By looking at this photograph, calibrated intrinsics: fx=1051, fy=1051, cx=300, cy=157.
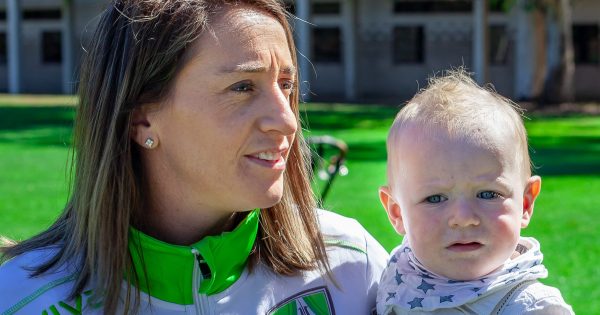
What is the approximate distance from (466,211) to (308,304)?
1.43 feet

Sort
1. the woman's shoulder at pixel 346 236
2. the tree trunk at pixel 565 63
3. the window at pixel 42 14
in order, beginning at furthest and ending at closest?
the window at pixel 42 14 → the tree trunk at pixel 565 63 → the woman's shoulder at pixel 346 236

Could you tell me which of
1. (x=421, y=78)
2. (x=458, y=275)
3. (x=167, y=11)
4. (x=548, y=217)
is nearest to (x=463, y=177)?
(x=458, y=275)

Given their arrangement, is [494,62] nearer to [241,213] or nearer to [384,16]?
[384,16]

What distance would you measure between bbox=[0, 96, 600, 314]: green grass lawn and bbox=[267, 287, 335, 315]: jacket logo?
2.30 feet

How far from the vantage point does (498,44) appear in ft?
130

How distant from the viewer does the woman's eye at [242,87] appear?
7.73ft

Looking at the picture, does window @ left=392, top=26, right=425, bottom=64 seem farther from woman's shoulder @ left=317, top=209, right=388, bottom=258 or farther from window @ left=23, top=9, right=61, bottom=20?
woman's shoulder @ left=317, top=209, right=388, bottom=258

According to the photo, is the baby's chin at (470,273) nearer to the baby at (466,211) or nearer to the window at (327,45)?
the baby at (466,211)

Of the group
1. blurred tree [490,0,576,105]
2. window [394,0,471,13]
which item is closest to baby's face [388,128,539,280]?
blurred tree [490,0,576,105]

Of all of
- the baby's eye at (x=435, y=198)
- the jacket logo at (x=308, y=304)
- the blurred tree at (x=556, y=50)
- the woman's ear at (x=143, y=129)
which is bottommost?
the jacket logo at (x=308, y=304)

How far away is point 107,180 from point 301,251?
1.67 ft

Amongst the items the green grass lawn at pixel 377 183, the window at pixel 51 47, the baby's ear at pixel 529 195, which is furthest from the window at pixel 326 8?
the baby's ear at pixel 529 195

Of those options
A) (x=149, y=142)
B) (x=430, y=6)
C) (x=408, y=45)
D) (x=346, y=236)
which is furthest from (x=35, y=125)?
(x=149, y=142)

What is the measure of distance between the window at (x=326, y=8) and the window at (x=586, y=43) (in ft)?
29.4
